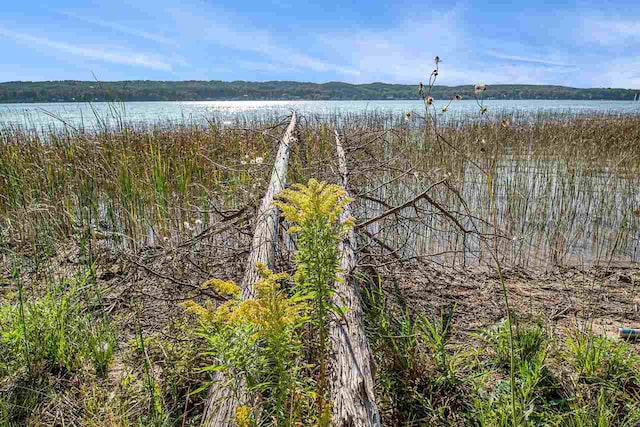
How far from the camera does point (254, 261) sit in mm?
2422

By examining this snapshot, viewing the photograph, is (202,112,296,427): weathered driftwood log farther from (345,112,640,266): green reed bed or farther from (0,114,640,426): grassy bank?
(345,112,640,266): green reed bed

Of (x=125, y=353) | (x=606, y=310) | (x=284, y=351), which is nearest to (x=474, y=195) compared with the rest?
(x=606, y=310)

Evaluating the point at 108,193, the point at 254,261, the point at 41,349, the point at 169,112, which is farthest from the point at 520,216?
the point at 169,112

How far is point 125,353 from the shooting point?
258 centimetres

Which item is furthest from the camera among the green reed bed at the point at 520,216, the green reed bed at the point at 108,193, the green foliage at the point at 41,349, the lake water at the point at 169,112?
the lake water at the point at 169,112

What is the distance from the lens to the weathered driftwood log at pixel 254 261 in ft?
4.73

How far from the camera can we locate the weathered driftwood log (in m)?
1.44

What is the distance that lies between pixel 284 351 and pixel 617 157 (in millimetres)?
9759

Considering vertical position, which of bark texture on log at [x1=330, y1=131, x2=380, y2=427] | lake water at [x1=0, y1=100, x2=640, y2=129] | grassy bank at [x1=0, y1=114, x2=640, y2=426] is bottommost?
grassy bank at [x1=0, y1=114, x2=640, y2=426]

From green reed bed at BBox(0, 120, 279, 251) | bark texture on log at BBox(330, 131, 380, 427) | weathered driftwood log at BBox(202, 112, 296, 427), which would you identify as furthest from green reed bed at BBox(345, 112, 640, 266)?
green reed bed at BBox(0, 120, 279, 251)

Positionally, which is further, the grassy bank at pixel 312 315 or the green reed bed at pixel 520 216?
the green reed bed at pixel 520 216

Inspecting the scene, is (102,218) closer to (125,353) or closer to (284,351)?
(125,353)

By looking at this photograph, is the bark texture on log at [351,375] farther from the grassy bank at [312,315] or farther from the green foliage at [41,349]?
the green foliage at [41,349]

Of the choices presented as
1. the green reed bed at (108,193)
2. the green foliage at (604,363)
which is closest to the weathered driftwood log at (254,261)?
the green reed bed at (108,193)
